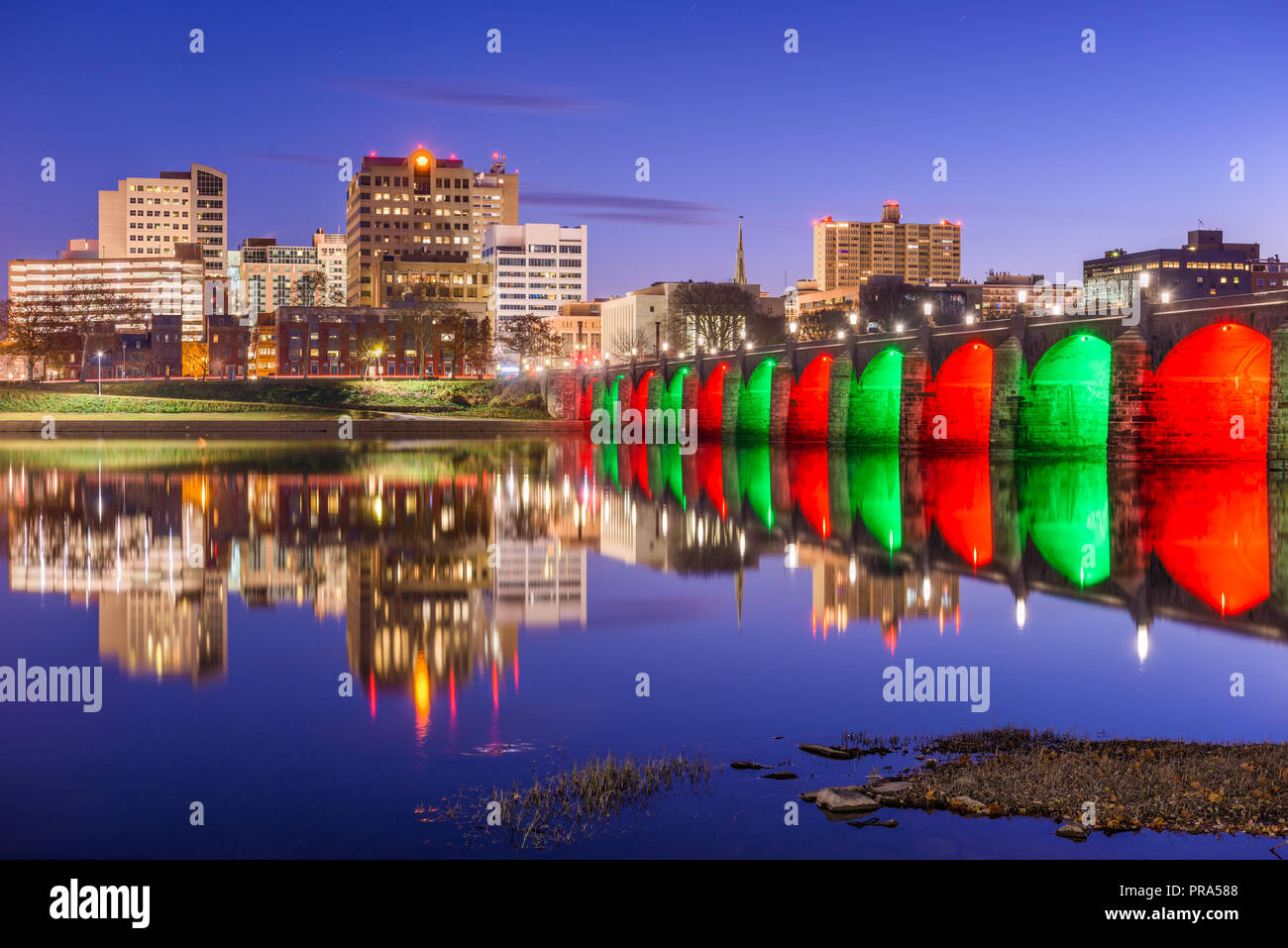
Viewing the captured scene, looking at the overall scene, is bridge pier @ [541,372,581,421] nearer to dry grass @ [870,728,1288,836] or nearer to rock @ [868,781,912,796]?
dry grass @ [870,728,1288,836]

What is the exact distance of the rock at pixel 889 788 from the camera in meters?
9.61

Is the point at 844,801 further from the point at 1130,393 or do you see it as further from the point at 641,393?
the point at 641,393

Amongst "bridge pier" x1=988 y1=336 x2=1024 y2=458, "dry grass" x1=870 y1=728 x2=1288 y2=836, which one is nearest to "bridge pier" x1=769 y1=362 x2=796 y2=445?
"bridge pier" x1=988 y1=336 x2=1024 y2=458

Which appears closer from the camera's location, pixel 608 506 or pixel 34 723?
pixel 34 723

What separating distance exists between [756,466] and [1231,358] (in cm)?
1989

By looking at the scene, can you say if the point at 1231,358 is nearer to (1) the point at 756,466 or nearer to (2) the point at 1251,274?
(1) the point at 756,466

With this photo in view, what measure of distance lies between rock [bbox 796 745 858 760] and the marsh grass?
102 cm

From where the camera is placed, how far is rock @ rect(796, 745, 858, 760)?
10.8m

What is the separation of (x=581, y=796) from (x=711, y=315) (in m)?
138

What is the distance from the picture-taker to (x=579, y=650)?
1570cm

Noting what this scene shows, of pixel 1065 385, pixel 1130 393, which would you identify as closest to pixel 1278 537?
pixel 1130 393

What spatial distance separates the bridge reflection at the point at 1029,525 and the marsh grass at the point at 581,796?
7920 millimetres
